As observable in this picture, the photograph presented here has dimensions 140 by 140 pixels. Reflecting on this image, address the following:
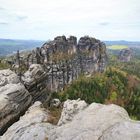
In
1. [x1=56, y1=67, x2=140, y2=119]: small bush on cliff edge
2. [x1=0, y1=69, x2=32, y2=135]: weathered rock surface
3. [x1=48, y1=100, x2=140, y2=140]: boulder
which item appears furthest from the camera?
[x1=56, y1=67, x2=140, y2=119]: small bush on cliff edge

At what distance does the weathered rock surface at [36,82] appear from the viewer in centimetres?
5728

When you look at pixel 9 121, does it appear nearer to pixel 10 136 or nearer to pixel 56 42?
pixel 10 136

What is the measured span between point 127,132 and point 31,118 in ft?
50.1

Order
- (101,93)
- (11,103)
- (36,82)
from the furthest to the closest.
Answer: (101,93) < (36,82) < (11,103)

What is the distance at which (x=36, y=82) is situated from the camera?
59.8m

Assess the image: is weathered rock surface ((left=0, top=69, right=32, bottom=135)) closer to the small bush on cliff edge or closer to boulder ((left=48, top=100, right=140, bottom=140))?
boulder ((left=48, top=100, right=140, bottom=140))

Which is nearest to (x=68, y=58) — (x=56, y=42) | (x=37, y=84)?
(x=56, y=42)

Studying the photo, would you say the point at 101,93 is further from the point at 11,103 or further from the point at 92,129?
the point at 92,129

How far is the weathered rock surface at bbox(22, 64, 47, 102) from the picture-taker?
188ft

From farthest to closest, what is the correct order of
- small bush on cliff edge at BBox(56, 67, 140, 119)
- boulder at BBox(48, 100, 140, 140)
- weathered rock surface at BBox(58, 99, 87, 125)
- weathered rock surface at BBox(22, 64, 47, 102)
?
small bush on cliff edge at BBox(56, 67, 140, 119)
weathered rock surface at BBox(22, 64, 47, 102)
weathered rock surface at BBox(58, 99, 87, 125)
boulder at BBox(48, 100, 140, 140)

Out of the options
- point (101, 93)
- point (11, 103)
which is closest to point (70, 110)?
point (11, 103)

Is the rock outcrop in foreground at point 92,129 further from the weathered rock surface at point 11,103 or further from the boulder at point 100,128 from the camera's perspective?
the weathered rock surface at point 11,103

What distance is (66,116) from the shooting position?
32.1 metres

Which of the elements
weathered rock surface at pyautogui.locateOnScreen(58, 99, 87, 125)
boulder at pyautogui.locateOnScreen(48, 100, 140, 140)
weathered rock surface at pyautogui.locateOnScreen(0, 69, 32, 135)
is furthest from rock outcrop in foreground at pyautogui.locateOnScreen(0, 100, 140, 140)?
weathered rock surface at pyautogui.locateOnScreen(0, 69, 32, 135)
